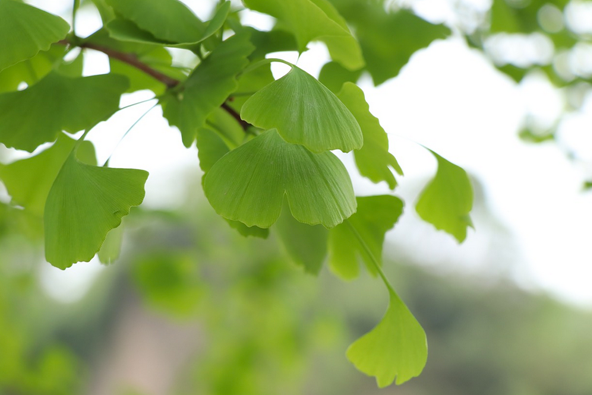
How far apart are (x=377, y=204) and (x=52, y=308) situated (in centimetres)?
219

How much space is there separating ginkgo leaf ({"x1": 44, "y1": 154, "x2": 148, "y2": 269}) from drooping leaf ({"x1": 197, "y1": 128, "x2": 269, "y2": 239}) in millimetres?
25

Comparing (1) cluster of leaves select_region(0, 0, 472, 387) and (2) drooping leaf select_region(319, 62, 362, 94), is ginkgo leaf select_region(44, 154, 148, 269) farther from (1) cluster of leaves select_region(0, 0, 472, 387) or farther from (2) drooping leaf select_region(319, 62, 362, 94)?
(2) drooping leaf select_region(319, 62, 362, 94)

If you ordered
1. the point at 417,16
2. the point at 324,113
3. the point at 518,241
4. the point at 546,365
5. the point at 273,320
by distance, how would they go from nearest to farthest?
the point at 324,113 → the point at 417,16 → the point at 273,320 → the point at 546,365 → the point at 518,241

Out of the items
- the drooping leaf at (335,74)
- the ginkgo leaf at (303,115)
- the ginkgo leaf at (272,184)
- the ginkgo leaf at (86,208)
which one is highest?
the ginkgo leaf at (303,115)

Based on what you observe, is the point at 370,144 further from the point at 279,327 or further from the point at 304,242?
the point at 279,327

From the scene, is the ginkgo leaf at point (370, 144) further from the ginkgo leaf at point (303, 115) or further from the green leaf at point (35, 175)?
the green leaf at point (35, 175)

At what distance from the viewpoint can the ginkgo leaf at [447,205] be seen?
0.24m

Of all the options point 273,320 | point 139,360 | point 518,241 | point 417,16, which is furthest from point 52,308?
point 417,16

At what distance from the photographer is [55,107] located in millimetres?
219

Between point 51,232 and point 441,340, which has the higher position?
point 51,232

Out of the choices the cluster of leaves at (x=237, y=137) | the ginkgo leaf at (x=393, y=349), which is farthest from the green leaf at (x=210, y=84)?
the ginkgo leaf at (x=393, y=349)

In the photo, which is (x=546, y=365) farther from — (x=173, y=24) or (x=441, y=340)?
(x=173, y=24)

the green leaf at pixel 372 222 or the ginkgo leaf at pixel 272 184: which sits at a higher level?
the ginkgo leaf at pixel 272 184

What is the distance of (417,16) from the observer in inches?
13.4
